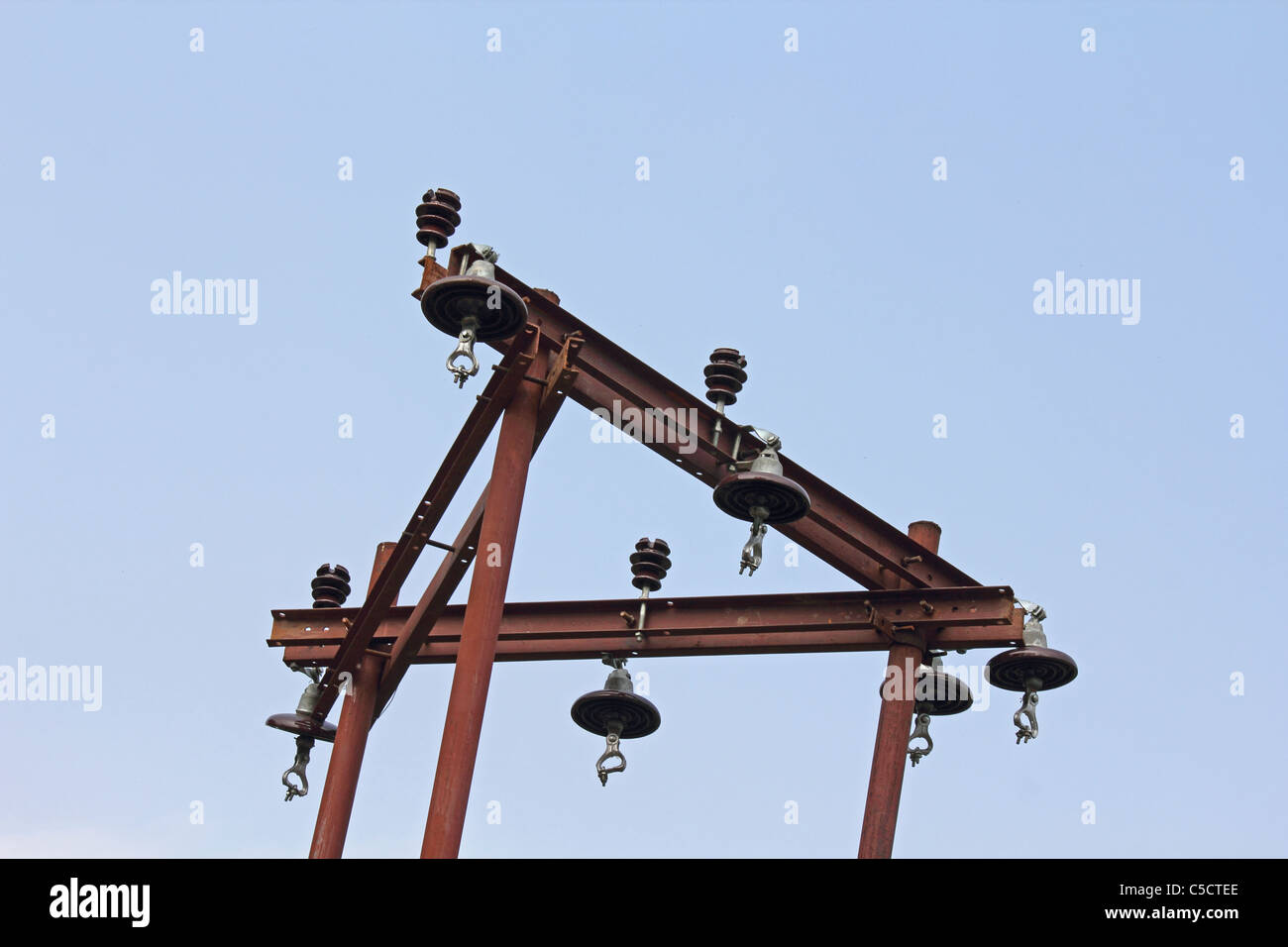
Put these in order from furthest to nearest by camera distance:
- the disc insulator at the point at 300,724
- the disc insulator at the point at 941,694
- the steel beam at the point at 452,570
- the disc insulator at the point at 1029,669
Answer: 1. the disc insulator at the point at 300,724
2. the disc insulator at the point at 941,694
3. the disc insulator at the point at 1029,669
4. the steel beam at the point at 452,570

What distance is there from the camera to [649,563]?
57.5ft

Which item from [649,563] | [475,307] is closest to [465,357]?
[475,307]

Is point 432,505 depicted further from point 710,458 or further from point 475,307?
point 475,307

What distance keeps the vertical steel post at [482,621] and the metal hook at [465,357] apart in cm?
107

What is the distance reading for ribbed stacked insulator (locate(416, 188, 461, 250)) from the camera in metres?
15.1

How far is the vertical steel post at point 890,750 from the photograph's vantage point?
1661 cm

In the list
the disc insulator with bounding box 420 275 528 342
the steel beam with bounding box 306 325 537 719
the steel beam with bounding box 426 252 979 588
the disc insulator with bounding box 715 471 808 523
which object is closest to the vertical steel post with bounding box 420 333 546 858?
the steel beam with bounding box 306 325 537 719

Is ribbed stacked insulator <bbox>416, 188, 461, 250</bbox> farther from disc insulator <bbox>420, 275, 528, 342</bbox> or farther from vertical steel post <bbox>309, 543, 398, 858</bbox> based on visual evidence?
vertical steel post <bbox>309, 543, 398, 858</bbox>

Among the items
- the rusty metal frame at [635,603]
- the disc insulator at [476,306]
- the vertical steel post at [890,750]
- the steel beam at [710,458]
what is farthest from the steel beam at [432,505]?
the vertical steel post at [890,750]

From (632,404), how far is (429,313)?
224 cm

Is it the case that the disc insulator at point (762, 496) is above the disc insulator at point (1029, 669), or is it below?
above

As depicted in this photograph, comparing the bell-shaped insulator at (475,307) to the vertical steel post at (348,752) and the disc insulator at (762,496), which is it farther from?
the vertical steel post at (348,752)
